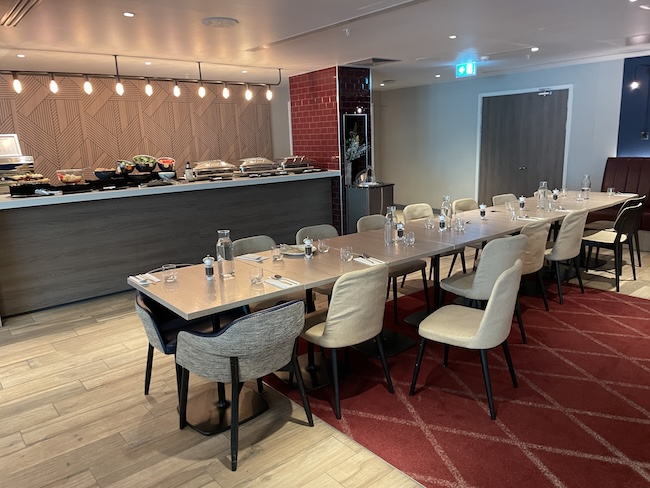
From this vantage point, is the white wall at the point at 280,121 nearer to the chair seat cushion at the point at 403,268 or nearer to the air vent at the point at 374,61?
the air vent at the point at 374,61

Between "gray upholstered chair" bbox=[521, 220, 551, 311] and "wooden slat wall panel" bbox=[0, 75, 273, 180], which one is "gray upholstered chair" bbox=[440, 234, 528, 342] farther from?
"wooden slat wall panel" bbox=[0, 75, 273, 180]

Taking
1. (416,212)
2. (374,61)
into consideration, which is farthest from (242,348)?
(374,61)

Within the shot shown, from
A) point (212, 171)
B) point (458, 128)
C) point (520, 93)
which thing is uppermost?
point (520, 93)

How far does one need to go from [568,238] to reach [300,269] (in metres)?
2.71

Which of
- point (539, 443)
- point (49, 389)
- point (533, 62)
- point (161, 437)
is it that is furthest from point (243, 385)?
point (533, 62)

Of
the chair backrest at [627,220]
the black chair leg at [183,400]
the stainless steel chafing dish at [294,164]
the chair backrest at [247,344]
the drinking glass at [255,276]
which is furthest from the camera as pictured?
the stainless steel chafing dish at [294,164]

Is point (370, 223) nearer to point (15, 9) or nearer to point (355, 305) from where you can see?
point (355, 305)

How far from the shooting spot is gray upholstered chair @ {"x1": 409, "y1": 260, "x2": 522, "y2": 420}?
257cm

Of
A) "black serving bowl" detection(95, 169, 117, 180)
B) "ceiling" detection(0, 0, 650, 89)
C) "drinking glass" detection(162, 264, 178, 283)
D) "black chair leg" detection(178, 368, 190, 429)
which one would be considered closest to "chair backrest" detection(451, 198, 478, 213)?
"ceiling" detection(0, 0, 650, 89)

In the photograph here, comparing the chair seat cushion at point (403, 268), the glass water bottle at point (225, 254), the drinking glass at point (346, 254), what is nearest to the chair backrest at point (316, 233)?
the chair seat cushion at point (403, 268)

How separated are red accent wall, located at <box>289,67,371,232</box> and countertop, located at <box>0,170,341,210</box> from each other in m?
0.47

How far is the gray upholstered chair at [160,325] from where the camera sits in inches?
102

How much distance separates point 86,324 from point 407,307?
294cm

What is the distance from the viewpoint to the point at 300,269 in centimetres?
306
